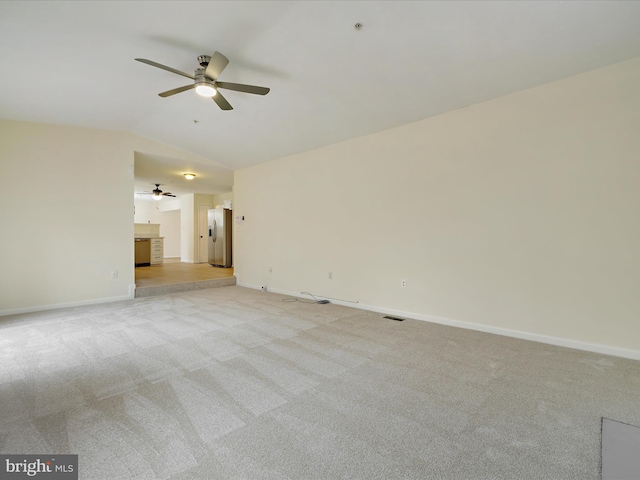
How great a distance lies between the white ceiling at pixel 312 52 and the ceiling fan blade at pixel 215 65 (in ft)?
1.02

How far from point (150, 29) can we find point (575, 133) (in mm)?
4322

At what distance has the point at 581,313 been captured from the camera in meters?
2.86

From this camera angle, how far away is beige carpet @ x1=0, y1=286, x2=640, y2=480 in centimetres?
143

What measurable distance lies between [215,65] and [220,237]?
6.48 meters

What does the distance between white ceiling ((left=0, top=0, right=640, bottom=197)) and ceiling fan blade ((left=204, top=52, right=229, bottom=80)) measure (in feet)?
1.02

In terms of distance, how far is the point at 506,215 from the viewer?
128 inches

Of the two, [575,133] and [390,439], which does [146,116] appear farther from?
[575,133]

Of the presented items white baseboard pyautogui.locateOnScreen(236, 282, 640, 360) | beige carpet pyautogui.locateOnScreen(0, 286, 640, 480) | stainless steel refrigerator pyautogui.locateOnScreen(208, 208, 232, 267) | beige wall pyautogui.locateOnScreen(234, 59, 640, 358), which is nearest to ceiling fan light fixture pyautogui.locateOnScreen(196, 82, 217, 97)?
beige wall pyautogui.locateOnScreen(234, 59, 640, 358)

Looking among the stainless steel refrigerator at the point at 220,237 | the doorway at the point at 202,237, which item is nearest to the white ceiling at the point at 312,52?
the stainless steel refrigerator at the point at 220,237

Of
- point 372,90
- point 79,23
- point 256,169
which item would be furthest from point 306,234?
point 79,23

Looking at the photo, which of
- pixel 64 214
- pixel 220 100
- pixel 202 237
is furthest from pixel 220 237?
pixel 220 100

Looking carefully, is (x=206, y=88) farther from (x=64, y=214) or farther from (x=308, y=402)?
(x=64, y=214)

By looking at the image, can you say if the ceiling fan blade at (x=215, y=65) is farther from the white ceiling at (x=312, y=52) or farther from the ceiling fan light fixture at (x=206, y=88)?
the white ceiling at (x=312, y=52)

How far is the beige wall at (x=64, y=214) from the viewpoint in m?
4.22
